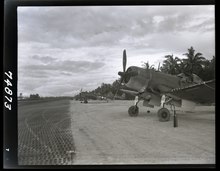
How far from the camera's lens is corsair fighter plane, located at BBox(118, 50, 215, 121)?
21.2ft

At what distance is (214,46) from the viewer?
348cm

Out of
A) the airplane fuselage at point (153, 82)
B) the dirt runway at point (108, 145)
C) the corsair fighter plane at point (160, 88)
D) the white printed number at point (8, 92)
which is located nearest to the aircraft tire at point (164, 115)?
the corsair fighter plane at point (160, 88)

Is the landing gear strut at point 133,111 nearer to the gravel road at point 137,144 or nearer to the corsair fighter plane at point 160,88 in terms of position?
the corsair fighter plane at point 160,88

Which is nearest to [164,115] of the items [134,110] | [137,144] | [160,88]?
[134,110]

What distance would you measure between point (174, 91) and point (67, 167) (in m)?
4.40

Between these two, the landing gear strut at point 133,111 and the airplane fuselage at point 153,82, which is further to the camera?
the airplane fuselage at point 153,82

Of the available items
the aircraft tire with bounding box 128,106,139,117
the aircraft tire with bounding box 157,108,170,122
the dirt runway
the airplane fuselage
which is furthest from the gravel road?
the airplane fuselage

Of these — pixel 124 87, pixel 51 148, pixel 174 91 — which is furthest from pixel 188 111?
pixel 51 148

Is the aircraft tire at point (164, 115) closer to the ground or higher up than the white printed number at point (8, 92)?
closer to the ground

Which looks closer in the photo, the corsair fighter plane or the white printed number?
the white printed number

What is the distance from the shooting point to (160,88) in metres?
7.57

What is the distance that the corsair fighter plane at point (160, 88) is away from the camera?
6.46 meters

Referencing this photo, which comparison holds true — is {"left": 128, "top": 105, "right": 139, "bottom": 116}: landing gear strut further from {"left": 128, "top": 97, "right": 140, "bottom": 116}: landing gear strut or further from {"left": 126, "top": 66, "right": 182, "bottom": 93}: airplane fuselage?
{"left": 126, "top": 66, "right": 182, "bottom": 93}: airplane fuselage

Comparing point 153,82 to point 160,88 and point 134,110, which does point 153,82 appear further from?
point 134,110
